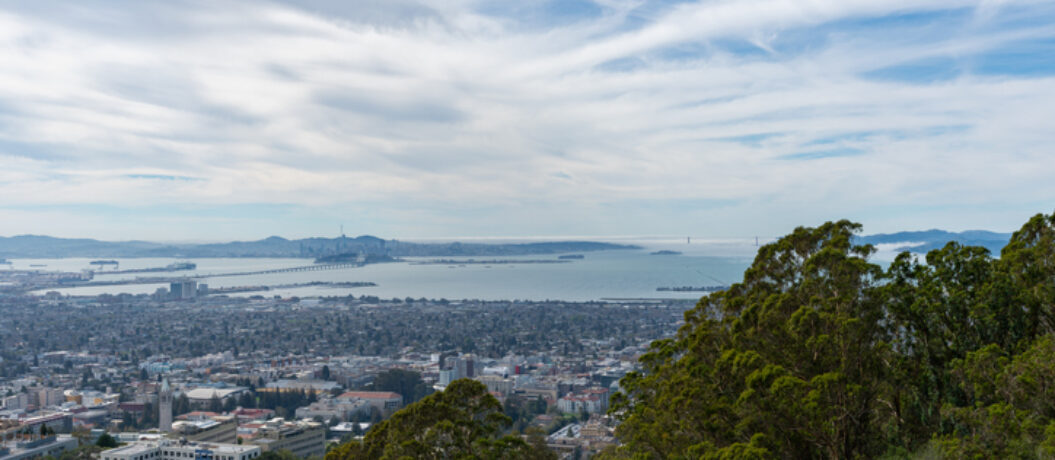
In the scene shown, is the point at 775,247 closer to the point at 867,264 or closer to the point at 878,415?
the point at 867,264

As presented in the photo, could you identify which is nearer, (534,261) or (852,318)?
(852,318)

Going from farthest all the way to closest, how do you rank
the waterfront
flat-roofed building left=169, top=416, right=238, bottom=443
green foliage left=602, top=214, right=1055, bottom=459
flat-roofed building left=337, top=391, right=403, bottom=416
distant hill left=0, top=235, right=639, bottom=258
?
distant hill left=0, top=235, right=639, bottom=258
the waterfront
flat-roofed building left=337, top=391, right=403, bottom=416
flat-roofed building left=169, top=416, right=238, bottom=443
green foliage left=602, top=214, right=1055, bottom=459

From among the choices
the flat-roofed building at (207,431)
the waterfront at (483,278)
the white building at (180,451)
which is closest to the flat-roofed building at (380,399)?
the flat-roofed building at (207,431)

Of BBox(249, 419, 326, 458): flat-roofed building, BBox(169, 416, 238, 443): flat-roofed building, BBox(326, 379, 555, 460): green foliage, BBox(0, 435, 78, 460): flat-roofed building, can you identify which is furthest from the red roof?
BBox(326, 379, 555, 460): green foliage

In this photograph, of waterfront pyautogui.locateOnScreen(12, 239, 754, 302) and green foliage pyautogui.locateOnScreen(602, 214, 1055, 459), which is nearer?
green foliage pyautogui.locateOnScreen(602, 214, 1055, 459)

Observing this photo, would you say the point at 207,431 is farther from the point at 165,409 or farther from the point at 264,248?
the point at 264,248

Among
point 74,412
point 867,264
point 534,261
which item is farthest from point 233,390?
point 534,261

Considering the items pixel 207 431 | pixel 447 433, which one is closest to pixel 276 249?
pixel 207 431

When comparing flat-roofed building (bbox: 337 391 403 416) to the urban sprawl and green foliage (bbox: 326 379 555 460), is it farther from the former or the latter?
green foliage (bbox: 326 379 555 460)
